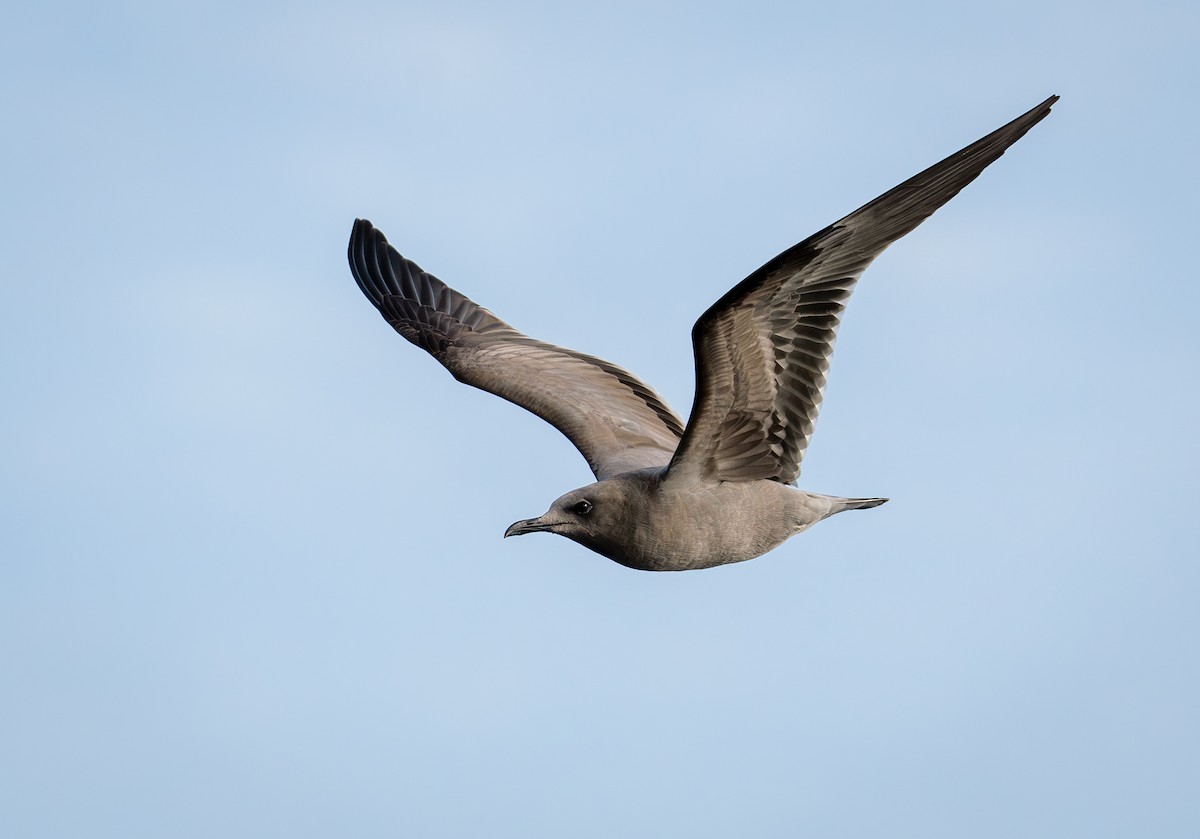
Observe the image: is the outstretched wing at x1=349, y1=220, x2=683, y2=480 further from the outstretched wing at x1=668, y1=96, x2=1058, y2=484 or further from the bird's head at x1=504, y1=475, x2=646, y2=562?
the outstretched wing at x1=668, y1=96, x2=1058, y2=484

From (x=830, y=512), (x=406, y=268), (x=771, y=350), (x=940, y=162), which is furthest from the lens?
(x=406, y=268)

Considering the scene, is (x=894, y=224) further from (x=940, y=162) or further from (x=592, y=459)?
(x=592, y=459)

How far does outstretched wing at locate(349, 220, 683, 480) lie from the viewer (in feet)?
39.5

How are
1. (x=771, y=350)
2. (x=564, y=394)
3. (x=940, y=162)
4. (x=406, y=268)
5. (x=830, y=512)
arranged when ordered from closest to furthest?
(x=940, y=162)
(x=771, y=350)
(x=830, y=512)
(x=564, y=394)
(x=406, y=268)

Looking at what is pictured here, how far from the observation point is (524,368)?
43.4ft

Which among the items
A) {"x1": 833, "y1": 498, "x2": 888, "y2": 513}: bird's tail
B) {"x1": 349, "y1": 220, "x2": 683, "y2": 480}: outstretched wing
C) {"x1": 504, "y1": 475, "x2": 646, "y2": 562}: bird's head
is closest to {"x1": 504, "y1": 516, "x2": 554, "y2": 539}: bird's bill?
{"x1": 504, "y1": 475, "x2": 646, "y2": 562}: bird's head

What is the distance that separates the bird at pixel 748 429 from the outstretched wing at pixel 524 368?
0.04 meters

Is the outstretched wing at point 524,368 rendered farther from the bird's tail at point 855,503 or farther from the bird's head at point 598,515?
the bird's tail at point 855,503

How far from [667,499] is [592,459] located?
5.17 feet

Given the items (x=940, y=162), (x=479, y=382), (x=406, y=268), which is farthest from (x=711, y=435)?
(x=406, y=268)

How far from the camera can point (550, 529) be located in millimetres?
10375

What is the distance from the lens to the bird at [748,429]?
948cm

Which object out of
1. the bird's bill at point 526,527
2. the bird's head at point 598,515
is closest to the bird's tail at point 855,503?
the bird's head at point 598,515

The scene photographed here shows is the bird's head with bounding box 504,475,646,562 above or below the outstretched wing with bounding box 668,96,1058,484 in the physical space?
below
